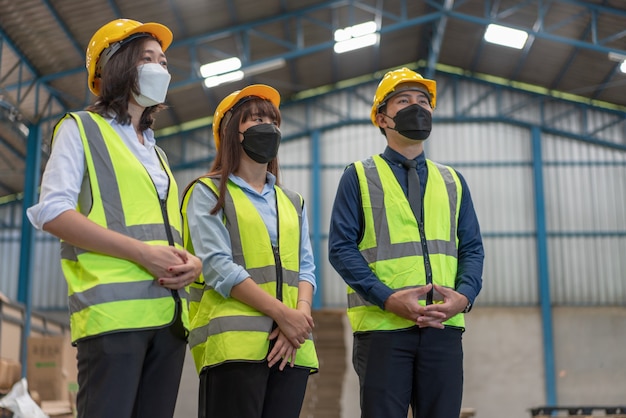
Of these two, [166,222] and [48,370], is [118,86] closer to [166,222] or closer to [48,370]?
[166,222]

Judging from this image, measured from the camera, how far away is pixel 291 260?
3322mm

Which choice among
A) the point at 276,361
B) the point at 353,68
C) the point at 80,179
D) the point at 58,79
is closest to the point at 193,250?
the point at 276,361

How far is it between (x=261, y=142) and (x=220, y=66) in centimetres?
1307

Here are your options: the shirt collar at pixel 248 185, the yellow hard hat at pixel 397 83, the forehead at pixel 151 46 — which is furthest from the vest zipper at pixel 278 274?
the yellow hard hat at pixel 397 83

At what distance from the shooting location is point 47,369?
993 centimetres

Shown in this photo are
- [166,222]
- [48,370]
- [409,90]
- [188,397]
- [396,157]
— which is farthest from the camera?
[188,397]

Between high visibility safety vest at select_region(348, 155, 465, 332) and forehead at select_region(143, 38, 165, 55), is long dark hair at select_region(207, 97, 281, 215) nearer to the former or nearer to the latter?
high visibility safety vest at select_region(348, 155, 465, 332)

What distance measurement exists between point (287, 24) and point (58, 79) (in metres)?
4.60

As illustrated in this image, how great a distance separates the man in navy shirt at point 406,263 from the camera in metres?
3.33

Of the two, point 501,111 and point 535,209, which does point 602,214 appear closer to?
point 535,209

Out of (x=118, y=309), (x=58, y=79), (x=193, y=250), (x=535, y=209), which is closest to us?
(x=118, y=309)

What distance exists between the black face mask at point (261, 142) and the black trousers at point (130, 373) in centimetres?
103

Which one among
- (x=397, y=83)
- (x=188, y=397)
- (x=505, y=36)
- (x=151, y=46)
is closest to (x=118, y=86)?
(x=151, y=46)

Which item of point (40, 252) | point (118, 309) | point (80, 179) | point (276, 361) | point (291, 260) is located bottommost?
point (276, 361)
